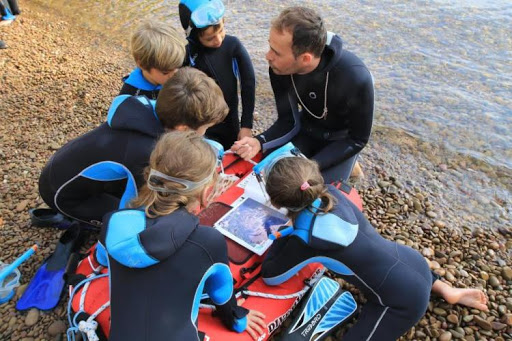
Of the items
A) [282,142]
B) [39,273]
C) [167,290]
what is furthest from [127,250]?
[282,142]

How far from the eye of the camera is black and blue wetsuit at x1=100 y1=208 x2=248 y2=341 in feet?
6.23

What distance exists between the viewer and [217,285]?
7.64ft

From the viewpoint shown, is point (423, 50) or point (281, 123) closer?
point (281, 123)

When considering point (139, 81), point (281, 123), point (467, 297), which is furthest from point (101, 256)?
point (467, 297)

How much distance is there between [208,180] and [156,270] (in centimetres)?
55

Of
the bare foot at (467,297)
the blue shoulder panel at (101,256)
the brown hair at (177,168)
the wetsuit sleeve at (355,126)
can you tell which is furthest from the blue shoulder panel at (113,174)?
the bare foot at (467,297)

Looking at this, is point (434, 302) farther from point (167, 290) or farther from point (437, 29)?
Result: point (437, 29)

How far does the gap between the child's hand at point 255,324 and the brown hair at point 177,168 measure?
39.7 inches

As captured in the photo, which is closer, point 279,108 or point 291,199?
point 291,199

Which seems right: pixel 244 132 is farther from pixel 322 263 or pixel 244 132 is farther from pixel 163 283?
pixel 163 283

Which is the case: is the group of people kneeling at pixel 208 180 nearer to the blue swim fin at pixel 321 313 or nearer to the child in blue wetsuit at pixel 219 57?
the child in blue wetsuit at pixel 219 57

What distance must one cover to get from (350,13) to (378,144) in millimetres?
4551

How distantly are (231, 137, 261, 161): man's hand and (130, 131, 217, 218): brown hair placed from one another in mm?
1644

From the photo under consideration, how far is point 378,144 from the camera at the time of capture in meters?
5.38
